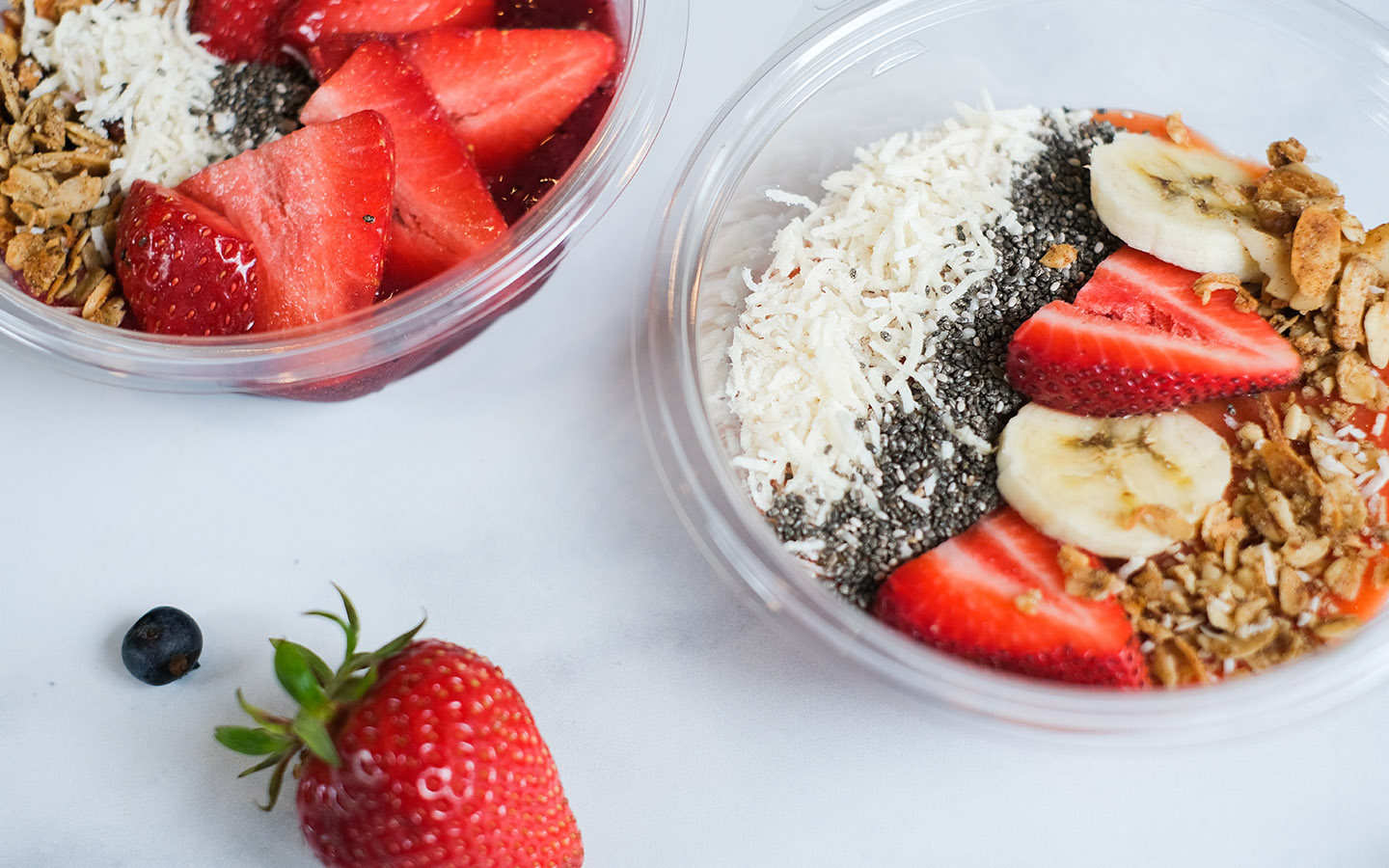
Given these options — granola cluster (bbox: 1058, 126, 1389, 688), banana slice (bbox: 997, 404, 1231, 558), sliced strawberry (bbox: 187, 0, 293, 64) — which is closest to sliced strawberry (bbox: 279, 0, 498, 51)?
sliced strawberry (bbox: 187, 0, 293, 64)

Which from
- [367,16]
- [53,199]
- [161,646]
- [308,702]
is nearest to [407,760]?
[308,702]

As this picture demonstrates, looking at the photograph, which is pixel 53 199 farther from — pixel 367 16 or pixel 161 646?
pixel 161 646

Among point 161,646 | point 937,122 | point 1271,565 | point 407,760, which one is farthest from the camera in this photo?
point 937,122

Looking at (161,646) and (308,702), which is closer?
(308,702)

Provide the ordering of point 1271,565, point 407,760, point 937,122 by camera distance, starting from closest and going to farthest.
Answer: point 407,760, point 1271,565, point 937,122

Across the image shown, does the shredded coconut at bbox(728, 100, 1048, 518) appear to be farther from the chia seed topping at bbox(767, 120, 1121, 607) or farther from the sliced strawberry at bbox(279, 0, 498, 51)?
the sliced strawberry at bbox(279, 0, 498, 51)

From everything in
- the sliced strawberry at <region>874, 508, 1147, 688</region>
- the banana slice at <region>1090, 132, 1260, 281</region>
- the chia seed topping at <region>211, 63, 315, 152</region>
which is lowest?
the sliced strawberry at <region>874, 508, 1147, 688</region>

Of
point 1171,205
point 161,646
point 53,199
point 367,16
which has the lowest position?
point 161,646
